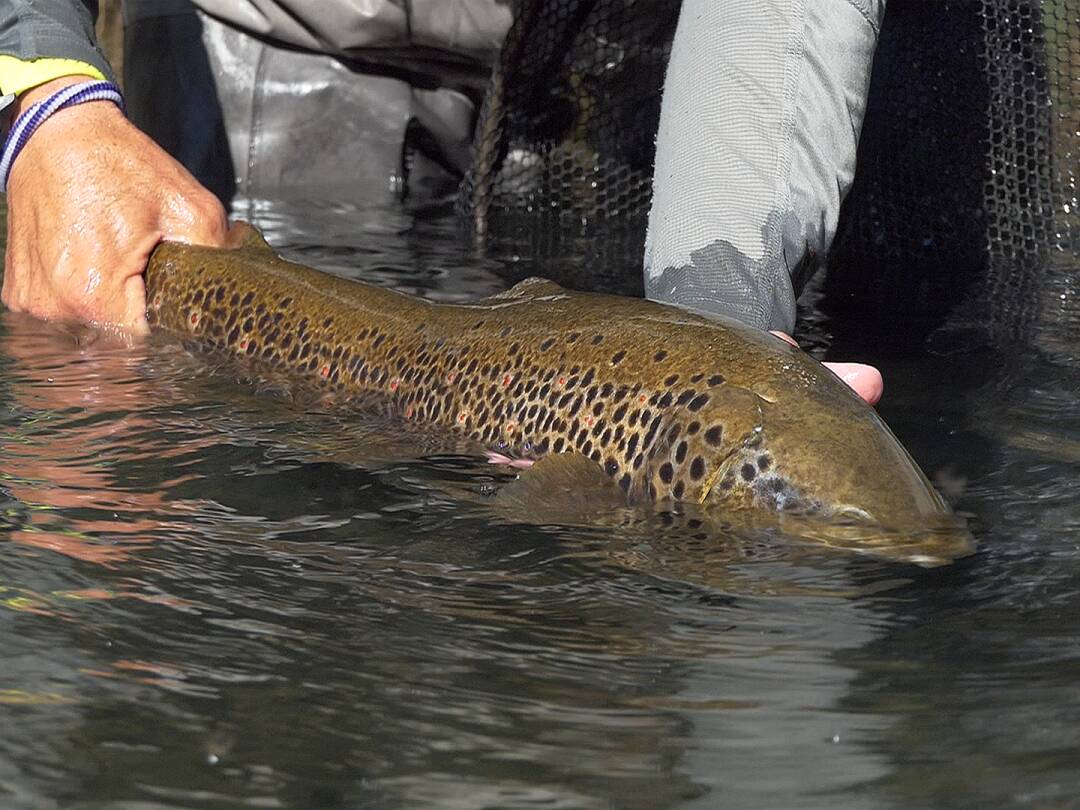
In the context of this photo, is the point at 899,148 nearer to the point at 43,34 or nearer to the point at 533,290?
the point at 533,290

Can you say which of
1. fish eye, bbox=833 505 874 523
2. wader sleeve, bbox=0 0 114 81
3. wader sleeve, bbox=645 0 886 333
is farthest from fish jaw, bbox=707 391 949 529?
wader sleeve, bbox=0 0 114 81

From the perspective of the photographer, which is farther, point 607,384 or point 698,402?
point 607,384

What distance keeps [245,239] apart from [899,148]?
2023mm

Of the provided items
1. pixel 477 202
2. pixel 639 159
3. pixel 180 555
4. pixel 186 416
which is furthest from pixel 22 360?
pixel 639 159

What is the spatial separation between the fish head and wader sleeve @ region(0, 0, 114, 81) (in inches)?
91.7

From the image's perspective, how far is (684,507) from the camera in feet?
7.86

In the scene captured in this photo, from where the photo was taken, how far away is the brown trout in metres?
2.32

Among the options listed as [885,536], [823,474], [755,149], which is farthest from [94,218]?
[885,536]

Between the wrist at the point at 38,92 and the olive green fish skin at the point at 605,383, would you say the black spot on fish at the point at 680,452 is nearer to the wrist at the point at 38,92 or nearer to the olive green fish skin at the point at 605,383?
the olive green fish skin at the point at 605,383

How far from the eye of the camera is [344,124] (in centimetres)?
570

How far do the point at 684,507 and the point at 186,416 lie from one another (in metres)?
1.08

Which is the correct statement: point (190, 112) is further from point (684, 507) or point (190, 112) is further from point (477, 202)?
point (684, 507)

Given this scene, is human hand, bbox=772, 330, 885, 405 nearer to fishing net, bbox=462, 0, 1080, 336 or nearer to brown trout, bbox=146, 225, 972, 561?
brown trout, bbox=146, 225, 972, 561

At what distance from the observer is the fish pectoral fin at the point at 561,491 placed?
241 centimetres
